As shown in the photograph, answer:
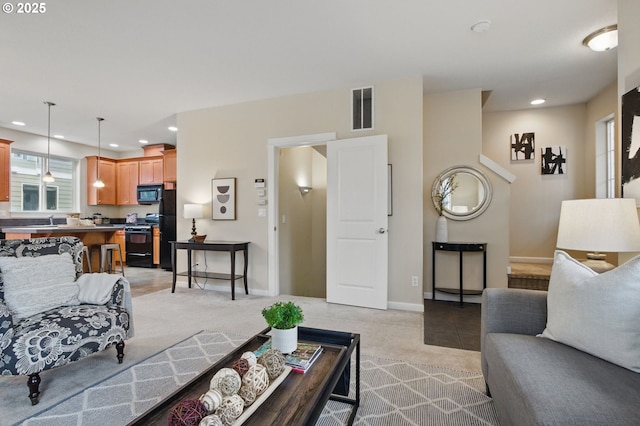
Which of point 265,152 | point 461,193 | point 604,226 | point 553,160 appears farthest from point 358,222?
point 553,160

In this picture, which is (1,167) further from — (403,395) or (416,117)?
(403,395)

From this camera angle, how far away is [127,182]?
748 centimetres

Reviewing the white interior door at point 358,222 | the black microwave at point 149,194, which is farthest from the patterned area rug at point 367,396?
the black microwave at point 149,194

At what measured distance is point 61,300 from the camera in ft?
7.29

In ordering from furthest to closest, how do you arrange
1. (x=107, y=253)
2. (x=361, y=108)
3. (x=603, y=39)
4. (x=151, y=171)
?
(x=151, y=171) → (x=107, y=253) → (x=361, y=108) → (x=603, y=39)

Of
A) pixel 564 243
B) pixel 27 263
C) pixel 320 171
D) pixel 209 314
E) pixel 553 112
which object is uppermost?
pixel 553 112

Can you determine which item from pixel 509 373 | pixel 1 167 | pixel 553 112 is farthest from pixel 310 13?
pixel 1 167

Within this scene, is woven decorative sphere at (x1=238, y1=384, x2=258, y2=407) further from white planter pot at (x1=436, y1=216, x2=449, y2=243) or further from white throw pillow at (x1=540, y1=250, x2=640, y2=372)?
white planter pot at (x1=436, y1=216, x2=449, y2=243)

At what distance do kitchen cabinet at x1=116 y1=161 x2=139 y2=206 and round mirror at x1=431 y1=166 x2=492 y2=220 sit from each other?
670 centimetres

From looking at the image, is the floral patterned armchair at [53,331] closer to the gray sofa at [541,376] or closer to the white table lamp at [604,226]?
the gray sofa at [541,376]

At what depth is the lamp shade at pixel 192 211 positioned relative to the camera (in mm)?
4475

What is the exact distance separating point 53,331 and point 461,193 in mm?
4274

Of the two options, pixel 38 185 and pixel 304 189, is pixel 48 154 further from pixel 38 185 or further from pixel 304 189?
pixel 304 189

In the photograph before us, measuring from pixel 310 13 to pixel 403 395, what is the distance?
2.80 m
